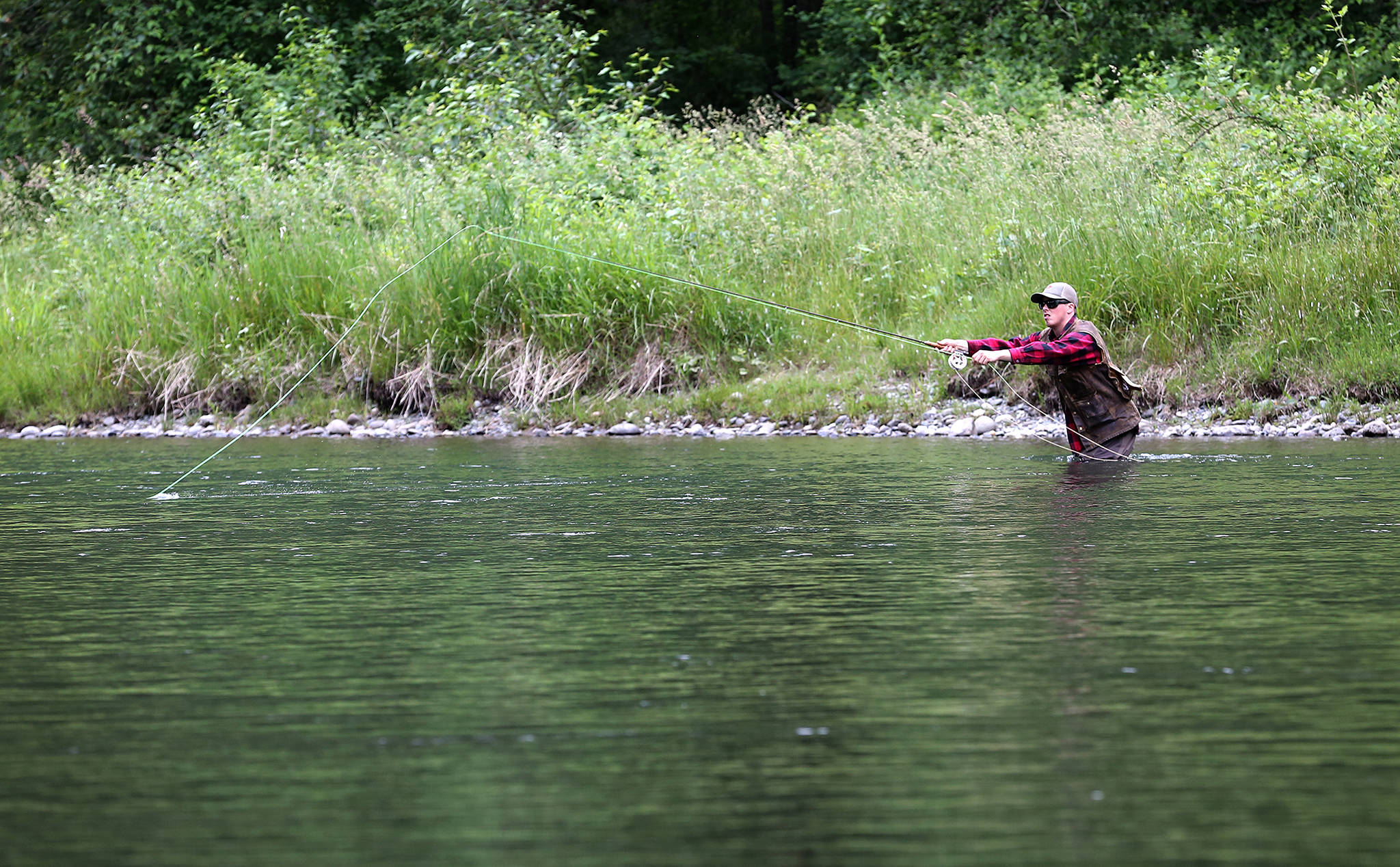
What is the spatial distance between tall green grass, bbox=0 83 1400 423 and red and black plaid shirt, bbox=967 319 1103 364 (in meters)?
2.06

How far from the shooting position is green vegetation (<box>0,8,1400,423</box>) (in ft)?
37.8

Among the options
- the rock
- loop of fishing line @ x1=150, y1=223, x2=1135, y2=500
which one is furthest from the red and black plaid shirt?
the rock

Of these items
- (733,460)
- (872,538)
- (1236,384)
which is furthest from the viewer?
(1236,384)

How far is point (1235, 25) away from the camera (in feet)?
66.3

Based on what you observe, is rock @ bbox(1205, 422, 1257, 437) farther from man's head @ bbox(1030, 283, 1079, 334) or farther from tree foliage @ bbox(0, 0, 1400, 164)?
tree foliage @ bbox(0, 0, 1400, 164)

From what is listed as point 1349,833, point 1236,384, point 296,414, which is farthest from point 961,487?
point 296,414

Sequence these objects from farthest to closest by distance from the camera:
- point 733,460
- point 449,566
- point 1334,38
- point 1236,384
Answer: point 1334,38
point 1236,384
point 733,460
point 449,566

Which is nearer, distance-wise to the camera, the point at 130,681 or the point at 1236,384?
the point at 130,681

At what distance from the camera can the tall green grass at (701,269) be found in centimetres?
1149

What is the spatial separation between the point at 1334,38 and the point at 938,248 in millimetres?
9194

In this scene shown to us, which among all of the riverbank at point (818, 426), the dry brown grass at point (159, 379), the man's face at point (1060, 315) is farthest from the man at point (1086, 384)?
the dry brown grass at point (159, 379)

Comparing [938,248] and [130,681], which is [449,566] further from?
[938,248]

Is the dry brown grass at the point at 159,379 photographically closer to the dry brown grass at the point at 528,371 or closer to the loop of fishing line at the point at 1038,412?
the dry brown grass at the point at 528,371

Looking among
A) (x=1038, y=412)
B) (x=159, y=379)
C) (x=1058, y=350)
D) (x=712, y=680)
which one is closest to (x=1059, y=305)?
(x=1058, y=350)
